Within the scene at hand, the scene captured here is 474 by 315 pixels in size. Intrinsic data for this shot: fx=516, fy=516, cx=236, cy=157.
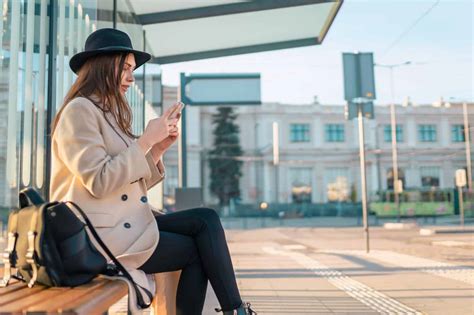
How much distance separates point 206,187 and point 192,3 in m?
38.9

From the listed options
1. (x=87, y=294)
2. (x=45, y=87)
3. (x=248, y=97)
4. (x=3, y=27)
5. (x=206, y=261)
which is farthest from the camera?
(x=248, y=97)

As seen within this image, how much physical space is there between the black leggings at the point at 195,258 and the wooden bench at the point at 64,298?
1.18ft

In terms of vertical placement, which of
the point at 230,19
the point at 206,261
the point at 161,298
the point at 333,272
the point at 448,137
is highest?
the point at 448,137

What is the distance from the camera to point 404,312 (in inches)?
138

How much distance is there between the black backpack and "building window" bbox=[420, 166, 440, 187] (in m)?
44.1

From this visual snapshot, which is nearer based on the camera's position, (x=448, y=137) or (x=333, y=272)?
(x=333, y=272)

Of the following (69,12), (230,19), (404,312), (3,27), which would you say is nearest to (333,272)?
(404,312)

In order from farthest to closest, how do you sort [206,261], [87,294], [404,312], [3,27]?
[404,312] < [3,27] < [206,261] < [87,294]

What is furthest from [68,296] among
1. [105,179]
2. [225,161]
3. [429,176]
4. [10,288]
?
[429,176]

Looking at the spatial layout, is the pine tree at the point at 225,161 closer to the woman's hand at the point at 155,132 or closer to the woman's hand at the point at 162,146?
the woman's hand at the point at 162,146

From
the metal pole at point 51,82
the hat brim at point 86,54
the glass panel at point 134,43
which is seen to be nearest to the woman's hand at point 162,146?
the hat brim at point 86,54

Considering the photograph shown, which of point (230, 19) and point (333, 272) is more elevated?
point (230, 19)

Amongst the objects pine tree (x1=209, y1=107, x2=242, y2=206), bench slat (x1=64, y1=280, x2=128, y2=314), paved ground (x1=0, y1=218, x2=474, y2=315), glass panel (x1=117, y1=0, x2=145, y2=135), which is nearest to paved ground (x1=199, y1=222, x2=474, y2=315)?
paved ground (x1=0, y1=218, x2=474, y2=315)

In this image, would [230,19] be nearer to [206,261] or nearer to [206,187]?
[206,261]
